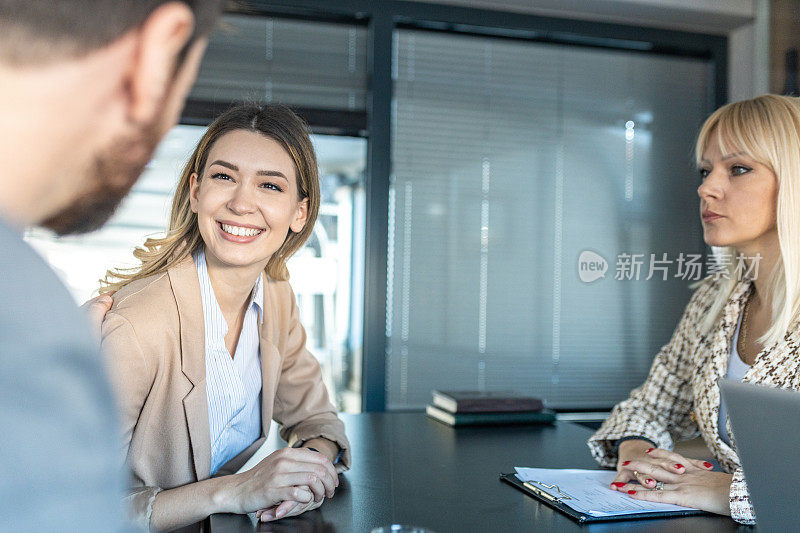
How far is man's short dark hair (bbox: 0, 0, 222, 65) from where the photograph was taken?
52 centimetres

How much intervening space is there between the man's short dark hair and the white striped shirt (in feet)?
3.48

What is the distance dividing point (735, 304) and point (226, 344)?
1.31 m

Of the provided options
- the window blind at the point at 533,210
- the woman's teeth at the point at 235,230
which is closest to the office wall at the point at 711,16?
the window blind at the point at 533,210

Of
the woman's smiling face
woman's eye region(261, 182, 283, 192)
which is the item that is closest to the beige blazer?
the woman's smiling face

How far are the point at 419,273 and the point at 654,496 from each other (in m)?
2.59

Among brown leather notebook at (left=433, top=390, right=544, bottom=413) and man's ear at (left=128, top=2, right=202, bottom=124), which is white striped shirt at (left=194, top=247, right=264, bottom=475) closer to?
brown leather notebook at (left=433, top=390, right=544, bottom=413)

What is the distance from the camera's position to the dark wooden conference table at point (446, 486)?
1208 mm

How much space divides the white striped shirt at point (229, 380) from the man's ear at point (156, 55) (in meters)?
1.01

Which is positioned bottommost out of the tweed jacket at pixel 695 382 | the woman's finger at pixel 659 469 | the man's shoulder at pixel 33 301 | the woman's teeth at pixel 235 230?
the woman's finger at pixel 659 469

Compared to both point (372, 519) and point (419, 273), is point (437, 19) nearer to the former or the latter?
point (419, 273)

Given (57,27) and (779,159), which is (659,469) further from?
(57,27)

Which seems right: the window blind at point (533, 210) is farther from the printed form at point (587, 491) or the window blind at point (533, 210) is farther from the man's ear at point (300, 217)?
the printed form at point (587, 491)

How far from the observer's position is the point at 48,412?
0.44m

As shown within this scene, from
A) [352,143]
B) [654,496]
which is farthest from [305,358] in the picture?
[352,143]
